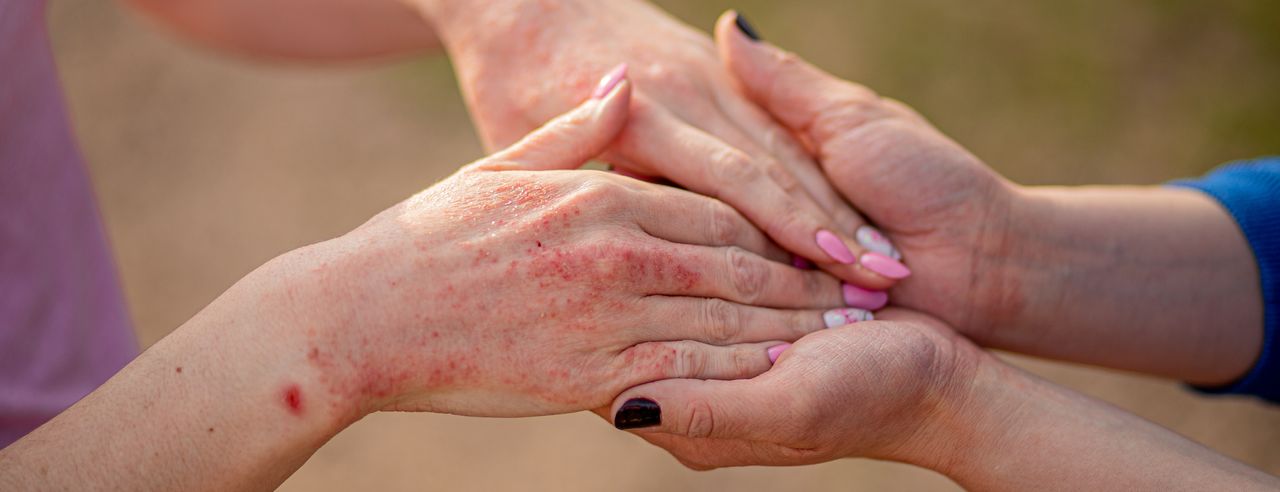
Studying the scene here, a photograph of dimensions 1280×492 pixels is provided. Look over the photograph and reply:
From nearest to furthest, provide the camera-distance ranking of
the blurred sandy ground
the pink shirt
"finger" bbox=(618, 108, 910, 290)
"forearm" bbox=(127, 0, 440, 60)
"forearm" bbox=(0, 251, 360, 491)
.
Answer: "forearm" bbox=(0, 251, 360, 491) → the pink shirt → "finger" bbox=(618, 108, 910, 290) → "forearm" bbox=(127, 0, 440, 60) → the blurred sandy ground

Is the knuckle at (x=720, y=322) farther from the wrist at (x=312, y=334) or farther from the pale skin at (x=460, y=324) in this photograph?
the wrist at (x=312, y=334)

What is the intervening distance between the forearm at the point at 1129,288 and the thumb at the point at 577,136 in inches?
29.7

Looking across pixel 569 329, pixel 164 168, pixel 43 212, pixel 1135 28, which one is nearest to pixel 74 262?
pixel 43 212

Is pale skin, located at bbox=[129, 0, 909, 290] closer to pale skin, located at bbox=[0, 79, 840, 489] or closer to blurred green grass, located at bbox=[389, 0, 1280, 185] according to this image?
pale skin, located at bbox=[0, 79, 840, 489]

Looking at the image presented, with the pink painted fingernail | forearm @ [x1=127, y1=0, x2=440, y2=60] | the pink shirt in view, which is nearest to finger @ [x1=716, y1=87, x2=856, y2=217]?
the pink painted fingernail

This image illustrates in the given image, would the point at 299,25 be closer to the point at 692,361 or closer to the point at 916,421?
the point at 692,361

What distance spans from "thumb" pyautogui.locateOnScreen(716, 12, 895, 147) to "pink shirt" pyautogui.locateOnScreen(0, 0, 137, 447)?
122cm

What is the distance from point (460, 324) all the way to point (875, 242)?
78 cm

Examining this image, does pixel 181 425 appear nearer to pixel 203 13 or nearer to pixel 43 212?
pixel 43 212

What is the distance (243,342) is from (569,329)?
0.44 meters

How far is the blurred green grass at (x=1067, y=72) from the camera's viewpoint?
11.6 ft

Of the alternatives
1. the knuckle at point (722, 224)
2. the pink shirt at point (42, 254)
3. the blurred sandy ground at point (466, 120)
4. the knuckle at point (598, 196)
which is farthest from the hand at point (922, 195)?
the blurred sandy ground at point (466, 120)

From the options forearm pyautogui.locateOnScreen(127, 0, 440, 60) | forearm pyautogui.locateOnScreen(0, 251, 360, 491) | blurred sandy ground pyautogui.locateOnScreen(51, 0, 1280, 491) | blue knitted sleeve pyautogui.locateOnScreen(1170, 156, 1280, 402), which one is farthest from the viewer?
blurred sandy ground pyautogui.locateOnScreen(51, 0, 1280, 491)

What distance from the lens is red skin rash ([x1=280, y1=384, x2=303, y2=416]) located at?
1.22 meters
